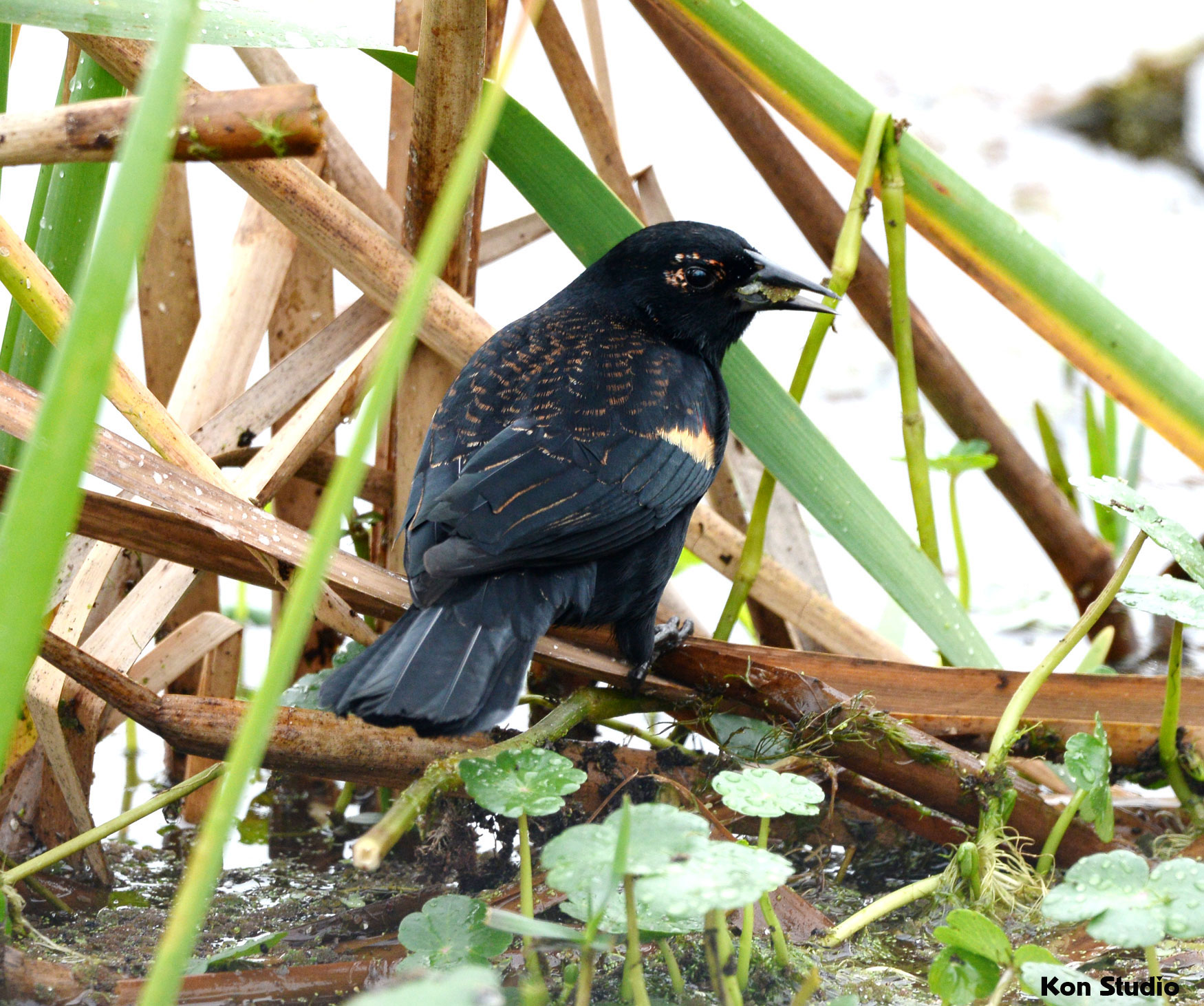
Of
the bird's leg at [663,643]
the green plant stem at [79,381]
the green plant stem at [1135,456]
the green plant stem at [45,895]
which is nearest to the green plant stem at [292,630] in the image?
the green plant stem at [79,381]

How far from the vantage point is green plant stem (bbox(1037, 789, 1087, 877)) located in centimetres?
164

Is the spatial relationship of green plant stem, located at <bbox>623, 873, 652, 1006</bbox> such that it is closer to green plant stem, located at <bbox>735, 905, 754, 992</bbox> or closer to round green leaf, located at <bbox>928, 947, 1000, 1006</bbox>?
green plant stem, located at <bbox>735, 905, 754, 992</bbox>

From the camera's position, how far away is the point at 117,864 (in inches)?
70.7

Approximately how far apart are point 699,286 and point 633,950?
1404 millimetres

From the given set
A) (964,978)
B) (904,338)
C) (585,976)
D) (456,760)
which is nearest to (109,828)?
(456,760)

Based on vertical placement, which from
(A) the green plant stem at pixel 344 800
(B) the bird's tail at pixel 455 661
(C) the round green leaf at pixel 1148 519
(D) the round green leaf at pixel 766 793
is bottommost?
(A) the green plant stem at pixel 344 800

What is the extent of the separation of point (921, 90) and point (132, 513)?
5.31 meters

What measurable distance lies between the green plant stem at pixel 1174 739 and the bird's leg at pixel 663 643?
0.77 m

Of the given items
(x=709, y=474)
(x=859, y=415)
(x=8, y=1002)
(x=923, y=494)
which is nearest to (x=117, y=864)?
(x=8, y=1002)

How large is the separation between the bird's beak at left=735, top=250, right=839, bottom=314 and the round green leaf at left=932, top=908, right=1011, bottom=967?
127cm

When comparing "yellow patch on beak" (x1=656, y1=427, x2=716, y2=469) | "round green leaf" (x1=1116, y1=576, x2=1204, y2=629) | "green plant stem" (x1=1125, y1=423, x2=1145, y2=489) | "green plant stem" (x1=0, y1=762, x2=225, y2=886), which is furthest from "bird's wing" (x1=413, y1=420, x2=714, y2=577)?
"green plant stem" (x1=1125, y1=423, x2=1145, y2=489)

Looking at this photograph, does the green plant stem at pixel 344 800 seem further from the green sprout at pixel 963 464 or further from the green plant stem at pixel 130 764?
the green sprout at pixel 963 464

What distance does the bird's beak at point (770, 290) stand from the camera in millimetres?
2162

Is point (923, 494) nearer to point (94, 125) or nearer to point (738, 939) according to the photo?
point (738, 939)
